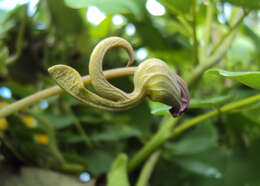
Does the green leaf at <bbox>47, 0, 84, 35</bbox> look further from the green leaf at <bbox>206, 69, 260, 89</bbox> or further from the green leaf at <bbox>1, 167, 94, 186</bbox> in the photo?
the green leaf at <bbox>206, 69, 260, 89</bbox>

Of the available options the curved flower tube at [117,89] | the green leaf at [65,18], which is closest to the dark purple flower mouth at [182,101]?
the curved flower tube at [117,89]

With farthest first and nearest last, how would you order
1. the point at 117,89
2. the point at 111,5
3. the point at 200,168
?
the point at 200,168
the point at 111,5
the point at 117,89

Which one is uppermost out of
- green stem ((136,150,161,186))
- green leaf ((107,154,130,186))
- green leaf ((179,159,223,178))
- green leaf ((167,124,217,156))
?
green leaf ((107,154,130,186))

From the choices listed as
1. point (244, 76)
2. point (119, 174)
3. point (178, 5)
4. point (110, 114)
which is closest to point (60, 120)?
point (110, 114)

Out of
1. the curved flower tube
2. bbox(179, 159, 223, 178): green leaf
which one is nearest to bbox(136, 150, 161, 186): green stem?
bbox(179, 159, 223, 178): green leaf

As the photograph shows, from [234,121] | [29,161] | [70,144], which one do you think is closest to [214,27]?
[234,121]

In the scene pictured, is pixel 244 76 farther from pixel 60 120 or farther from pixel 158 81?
pixel 60 120
